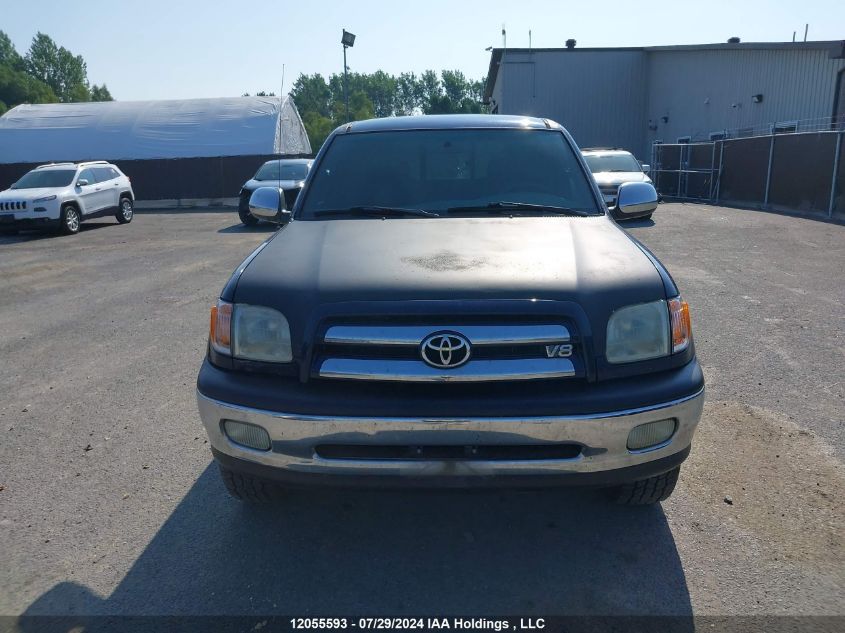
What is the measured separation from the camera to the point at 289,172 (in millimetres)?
17734

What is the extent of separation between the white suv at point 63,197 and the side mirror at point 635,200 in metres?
15.5

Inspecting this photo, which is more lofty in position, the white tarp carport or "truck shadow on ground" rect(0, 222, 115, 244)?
the white tarp carport

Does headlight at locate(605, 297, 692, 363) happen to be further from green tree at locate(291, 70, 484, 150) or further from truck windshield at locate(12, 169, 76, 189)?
green tree at locate(291, 70, 484, 150)

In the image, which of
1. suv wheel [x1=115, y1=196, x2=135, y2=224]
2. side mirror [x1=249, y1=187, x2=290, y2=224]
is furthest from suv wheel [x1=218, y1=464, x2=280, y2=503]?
suv wheel [x1=115, y1=196, x2=135, y2=224]

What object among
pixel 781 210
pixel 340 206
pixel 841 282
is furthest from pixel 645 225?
pixel 340 206

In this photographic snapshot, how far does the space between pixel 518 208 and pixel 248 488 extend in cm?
202

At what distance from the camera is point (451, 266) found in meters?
2.92

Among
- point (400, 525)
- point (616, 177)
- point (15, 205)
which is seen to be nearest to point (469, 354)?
point (400, 525)

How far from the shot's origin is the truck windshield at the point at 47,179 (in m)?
17.2

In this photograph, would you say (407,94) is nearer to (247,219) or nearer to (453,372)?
(247,219)

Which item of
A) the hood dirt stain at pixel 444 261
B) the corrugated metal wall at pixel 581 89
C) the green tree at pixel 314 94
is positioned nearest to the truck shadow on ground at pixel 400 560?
the hood dirt stain at pixel 444 261

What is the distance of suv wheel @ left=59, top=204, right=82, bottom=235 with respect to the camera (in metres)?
16.6

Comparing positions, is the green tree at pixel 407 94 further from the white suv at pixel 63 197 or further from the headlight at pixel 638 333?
the headlight at pixel 638 333

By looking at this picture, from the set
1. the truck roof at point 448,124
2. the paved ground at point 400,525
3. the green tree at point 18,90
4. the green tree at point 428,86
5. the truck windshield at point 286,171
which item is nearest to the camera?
the paved ground at point 400,525
